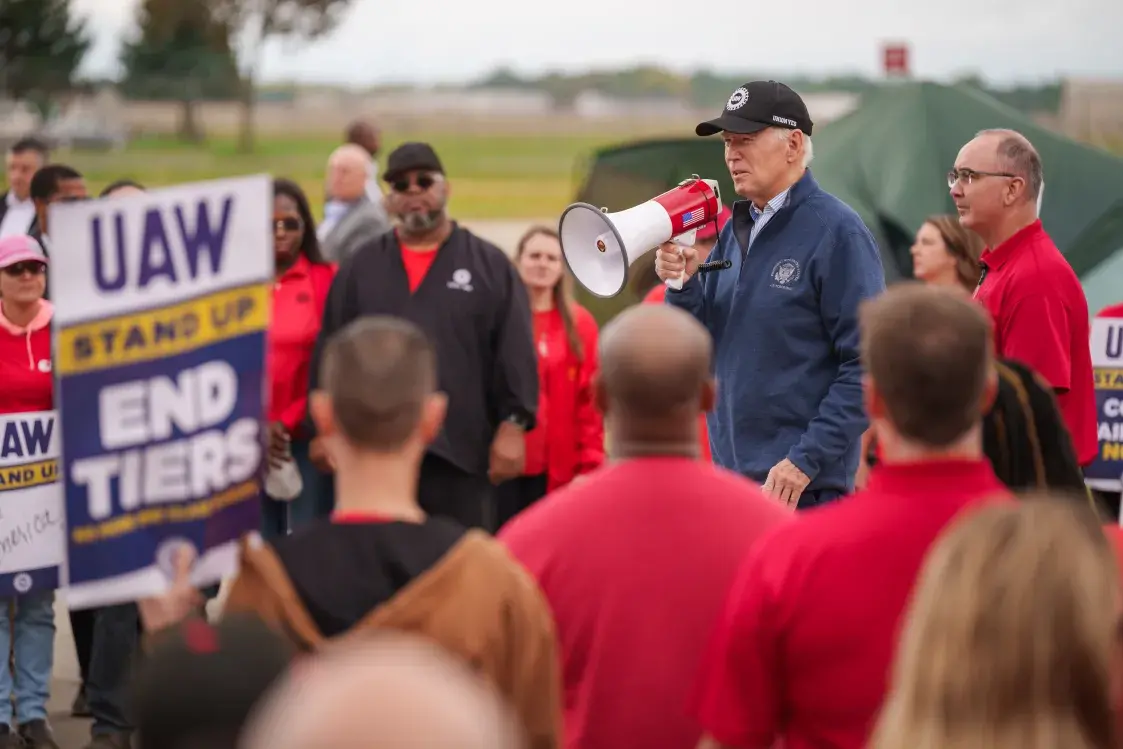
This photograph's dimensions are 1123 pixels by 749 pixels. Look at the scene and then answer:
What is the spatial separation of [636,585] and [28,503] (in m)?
3.61

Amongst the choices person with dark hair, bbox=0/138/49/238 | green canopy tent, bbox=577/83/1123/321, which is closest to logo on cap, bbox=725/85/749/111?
green canopy tent, bbox=577/83/1123/321

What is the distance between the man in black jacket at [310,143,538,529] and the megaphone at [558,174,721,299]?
2.83 ft

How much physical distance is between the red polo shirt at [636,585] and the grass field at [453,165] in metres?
29.7

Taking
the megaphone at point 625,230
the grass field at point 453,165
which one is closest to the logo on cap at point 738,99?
the megaphone at point 625,230

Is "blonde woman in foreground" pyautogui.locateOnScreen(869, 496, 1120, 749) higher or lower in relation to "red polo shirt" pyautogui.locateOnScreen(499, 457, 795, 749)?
higher

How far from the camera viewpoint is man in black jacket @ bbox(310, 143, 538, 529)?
21.6 ft

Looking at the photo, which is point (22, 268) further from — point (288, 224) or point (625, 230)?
point (625, 230)

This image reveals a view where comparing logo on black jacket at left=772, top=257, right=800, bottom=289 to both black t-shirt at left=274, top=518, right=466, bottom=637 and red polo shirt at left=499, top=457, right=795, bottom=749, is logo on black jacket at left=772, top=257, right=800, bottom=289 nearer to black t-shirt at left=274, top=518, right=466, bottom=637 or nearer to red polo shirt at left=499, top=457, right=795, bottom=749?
red polo shirt at left=499, top=457, right=795, bottom=749

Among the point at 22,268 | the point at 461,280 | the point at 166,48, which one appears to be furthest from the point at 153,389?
the point at 166,48

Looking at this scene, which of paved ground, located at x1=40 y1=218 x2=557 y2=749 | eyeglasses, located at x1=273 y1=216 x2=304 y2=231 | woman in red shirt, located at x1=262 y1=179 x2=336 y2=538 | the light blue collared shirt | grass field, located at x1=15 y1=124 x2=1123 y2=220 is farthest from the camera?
grass field, located at x1=15 y1=124 x2=1123 y2=220

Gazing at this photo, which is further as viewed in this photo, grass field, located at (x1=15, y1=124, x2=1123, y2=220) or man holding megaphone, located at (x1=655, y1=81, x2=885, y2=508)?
grass field, located at (x1=15, y1=124, x2=1123, y2=220)

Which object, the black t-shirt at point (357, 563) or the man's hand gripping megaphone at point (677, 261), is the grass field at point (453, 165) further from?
the black t-shirt at point (357, 563)

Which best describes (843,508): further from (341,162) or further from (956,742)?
(341,162)

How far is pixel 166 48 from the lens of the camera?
208ft
